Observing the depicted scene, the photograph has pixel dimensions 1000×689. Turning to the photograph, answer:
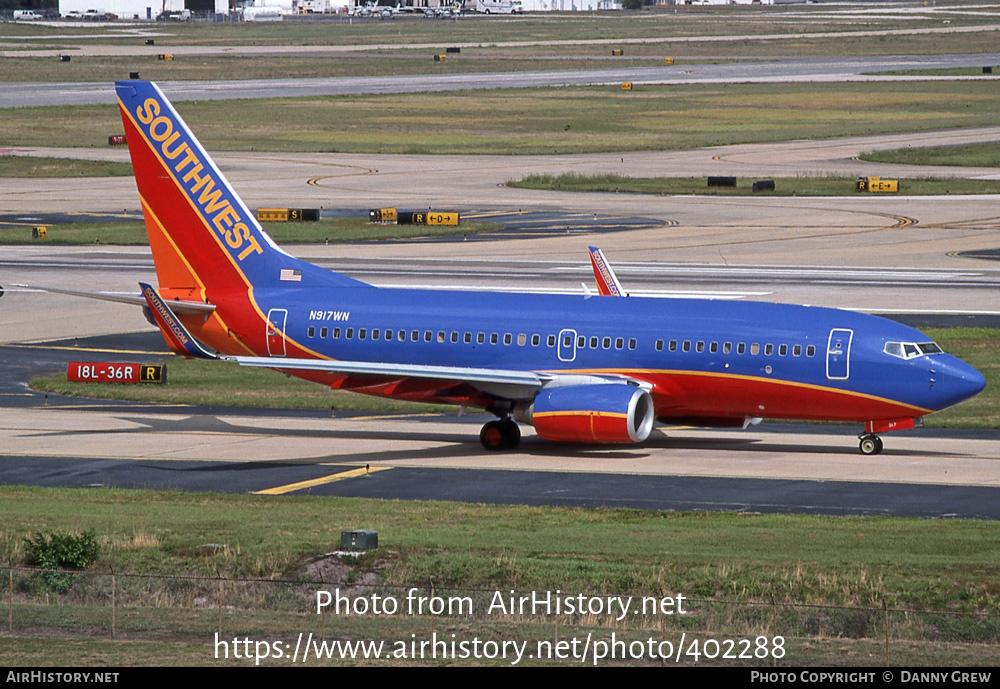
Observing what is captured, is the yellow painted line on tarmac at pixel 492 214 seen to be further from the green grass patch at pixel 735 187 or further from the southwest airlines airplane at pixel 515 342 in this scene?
the southwest airlines airplane at pixel 515 342

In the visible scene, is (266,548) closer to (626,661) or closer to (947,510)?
(626,661)

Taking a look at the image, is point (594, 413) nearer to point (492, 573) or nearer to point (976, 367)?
point (492, 573)

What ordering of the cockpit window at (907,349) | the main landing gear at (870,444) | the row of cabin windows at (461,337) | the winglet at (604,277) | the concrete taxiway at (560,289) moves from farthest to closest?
the winglet at (604,277) < the row of cabin windows at (461,337) < the main landing gear at (870,444) < the cockpit window at (907,349) < the concrete taxiway at (560,289)

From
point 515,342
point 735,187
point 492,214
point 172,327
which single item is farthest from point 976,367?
point 735,187

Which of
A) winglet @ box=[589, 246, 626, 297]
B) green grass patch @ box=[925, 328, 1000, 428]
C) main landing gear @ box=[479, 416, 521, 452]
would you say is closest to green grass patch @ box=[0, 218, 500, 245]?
green grass patch @ box=[925, 328, 1000, 428]

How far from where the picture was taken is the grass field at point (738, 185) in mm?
118812

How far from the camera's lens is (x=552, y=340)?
47062mm

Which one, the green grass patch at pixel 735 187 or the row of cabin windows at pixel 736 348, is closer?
the row of cabin windows at pixel 736 348

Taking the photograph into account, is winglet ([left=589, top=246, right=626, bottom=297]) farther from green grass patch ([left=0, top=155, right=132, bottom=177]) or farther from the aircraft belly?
green grass patch ([left=0, top=155, right=132, bottom=177])

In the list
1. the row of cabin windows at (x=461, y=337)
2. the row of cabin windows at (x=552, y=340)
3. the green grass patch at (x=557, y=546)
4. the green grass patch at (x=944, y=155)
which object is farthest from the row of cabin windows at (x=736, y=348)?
the green grass patch at (x=944, y=155)

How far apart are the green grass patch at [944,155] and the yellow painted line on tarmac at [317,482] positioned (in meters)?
102

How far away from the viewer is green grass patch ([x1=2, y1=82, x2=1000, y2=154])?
156m

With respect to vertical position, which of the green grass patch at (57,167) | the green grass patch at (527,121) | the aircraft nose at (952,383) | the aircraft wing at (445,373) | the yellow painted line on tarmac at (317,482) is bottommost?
the yellow painted line on tarmac at (317,482)

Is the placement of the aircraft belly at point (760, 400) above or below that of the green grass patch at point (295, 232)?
below
